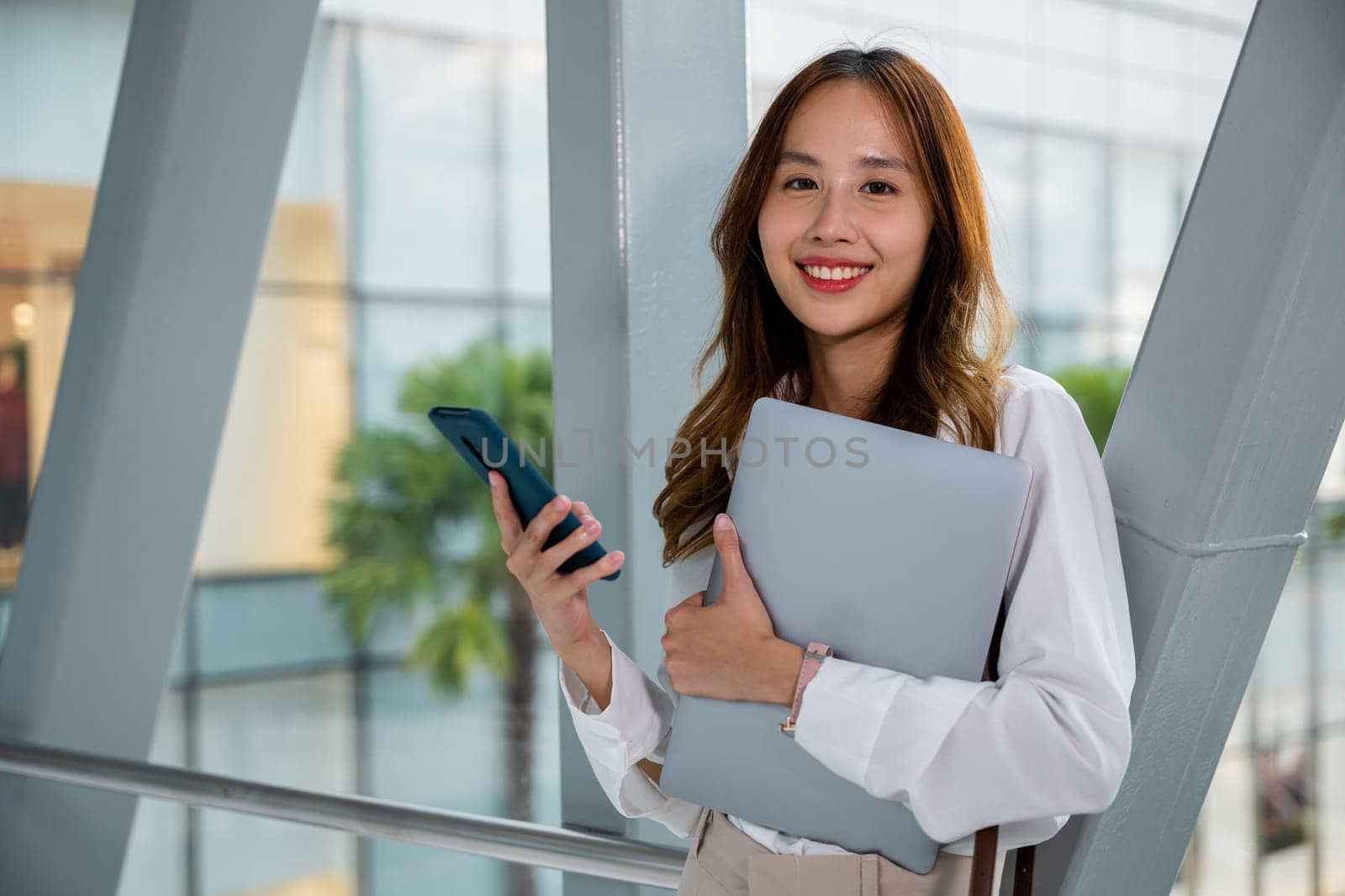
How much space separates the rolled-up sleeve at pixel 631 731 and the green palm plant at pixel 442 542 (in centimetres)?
1017

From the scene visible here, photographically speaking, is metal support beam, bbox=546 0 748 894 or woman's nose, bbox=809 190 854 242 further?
metal support beam, bbox=546 0 748 894

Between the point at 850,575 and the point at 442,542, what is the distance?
11.2m

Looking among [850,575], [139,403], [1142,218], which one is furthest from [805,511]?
[1142,218]

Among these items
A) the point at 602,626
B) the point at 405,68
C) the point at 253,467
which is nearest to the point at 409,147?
the point at 405,68

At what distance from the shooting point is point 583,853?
5.47 ft

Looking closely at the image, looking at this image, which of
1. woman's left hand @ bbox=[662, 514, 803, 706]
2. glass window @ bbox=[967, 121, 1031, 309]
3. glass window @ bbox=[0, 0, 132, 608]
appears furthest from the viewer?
glass window @ bbox=[967, 121, 1031, 309]

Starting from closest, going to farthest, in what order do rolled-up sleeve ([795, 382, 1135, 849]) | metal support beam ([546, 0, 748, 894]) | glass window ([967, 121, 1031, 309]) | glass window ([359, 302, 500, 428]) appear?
rolled-up sleeve ([795, 382, 1135, 849])
metal support beam ([546, 0, 748, 894])
glass window ([359, 302, 500, 428])
glass window ([967, 121, 1031, 309])

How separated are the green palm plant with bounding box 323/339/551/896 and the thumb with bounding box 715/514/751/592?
34.2ft

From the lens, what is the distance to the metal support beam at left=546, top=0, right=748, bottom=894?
1.84 metres

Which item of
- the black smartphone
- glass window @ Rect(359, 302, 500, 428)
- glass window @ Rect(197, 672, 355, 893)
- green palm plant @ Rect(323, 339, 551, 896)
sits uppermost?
glass window @ Rect(359, 302, 500, 428)

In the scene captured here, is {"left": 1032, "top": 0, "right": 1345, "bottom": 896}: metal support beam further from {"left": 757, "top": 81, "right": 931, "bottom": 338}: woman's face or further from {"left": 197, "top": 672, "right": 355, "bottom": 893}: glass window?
{"left": 197, "top": 672, "right": 355, "bottom": 893}: glass window

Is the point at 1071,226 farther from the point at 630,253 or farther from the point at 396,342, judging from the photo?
the point at 630,253

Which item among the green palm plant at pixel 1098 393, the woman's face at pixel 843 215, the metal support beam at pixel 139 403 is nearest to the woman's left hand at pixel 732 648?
the woman's face at pixel 843 215

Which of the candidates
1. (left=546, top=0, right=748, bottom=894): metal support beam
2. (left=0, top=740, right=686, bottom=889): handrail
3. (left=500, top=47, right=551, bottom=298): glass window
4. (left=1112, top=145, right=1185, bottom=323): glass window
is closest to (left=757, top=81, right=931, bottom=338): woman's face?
(left=546, top=0, right=748, bottom=894): metal support beam
